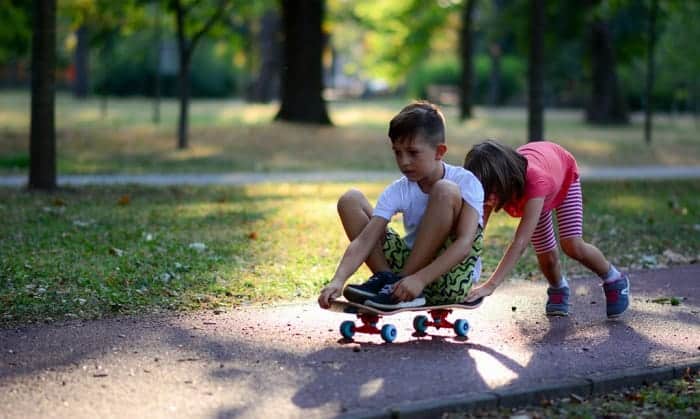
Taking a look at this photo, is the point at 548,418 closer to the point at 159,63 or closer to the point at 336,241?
the point at 336,241

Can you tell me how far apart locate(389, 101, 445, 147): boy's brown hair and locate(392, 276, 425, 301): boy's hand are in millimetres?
818

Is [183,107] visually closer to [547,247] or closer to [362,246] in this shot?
[547,247]

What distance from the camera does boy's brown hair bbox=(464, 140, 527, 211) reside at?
6.00 meters

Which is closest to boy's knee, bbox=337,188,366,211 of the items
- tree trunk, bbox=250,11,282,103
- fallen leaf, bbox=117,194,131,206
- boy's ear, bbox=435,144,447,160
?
boy's ear, bbox=435,144,447,160

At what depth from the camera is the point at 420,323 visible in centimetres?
593

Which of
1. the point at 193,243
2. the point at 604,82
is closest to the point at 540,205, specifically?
the point at 193,243

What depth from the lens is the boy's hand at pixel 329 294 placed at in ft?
18.0

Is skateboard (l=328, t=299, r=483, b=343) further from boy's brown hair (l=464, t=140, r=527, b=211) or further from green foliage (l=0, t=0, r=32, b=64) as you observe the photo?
green foliage (l=0, t=0, r=32, b=64)

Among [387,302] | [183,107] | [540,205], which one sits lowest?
[387,302]

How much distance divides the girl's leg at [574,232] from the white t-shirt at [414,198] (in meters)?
0.95

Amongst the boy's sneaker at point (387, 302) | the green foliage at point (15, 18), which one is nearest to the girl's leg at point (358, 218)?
the boy's sneaker at point (387, 302)

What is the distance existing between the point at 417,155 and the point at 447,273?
721 millimetres

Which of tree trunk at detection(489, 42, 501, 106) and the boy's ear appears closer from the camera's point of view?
the boy's ear

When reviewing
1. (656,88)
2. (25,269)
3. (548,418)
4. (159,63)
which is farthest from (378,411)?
(656,88)
